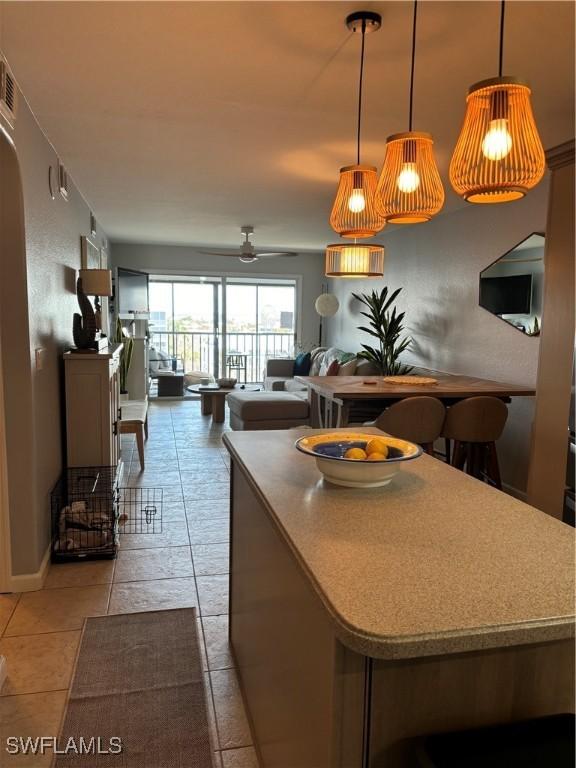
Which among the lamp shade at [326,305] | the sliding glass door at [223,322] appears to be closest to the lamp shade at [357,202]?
the lamp shade at [326,305]

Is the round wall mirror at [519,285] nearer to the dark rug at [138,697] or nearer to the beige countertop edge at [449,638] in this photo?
the dark rug at [138,697]

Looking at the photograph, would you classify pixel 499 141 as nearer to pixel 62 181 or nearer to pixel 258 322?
pixel 62 181

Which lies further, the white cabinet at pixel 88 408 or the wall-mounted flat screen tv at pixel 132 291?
the wall-mounted flat screen tv at pixel 132 291

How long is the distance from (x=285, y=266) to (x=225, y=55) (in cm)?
695

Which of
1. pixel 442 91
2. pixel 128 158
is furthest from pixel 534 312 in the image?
pixel 128 158

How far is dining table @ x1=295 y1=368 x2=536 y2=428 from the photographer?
149 inches

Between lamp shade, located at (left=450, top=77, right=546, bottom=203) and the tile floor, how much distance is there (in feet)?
6.23

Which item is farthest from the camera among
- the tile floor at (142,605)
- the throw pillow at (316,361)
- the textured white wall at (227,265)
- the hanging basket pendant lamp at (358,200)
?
the textured white wall at (227,265)

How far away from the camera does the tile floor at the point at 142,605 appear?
1957 mm

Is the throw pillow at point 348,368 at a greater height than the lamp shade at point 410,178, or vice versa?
the lamp shade at point 410,178

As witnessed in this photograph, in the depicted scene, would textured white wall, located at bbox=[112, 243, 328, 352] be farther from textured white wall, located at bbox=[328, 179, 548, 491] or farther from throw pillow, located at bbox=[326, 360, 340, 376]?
throw pillow, located at bbox=[326, 360, 340, 376]

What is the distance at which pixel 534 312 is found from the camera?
167 inches

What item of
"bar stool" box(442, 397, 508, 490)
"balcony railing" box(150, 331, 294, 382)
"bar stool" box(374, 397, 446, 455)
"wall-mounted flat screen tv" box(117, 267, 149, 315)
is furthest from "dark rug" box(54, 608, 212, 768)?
"balcony railing" box(150, 331, 294, 382)

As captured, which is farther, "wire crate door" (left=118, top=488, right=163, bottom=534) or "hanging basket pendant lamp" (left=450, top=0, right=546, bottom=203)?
"wire crate door" (left=118, top=488, right=163, bottom=534)
